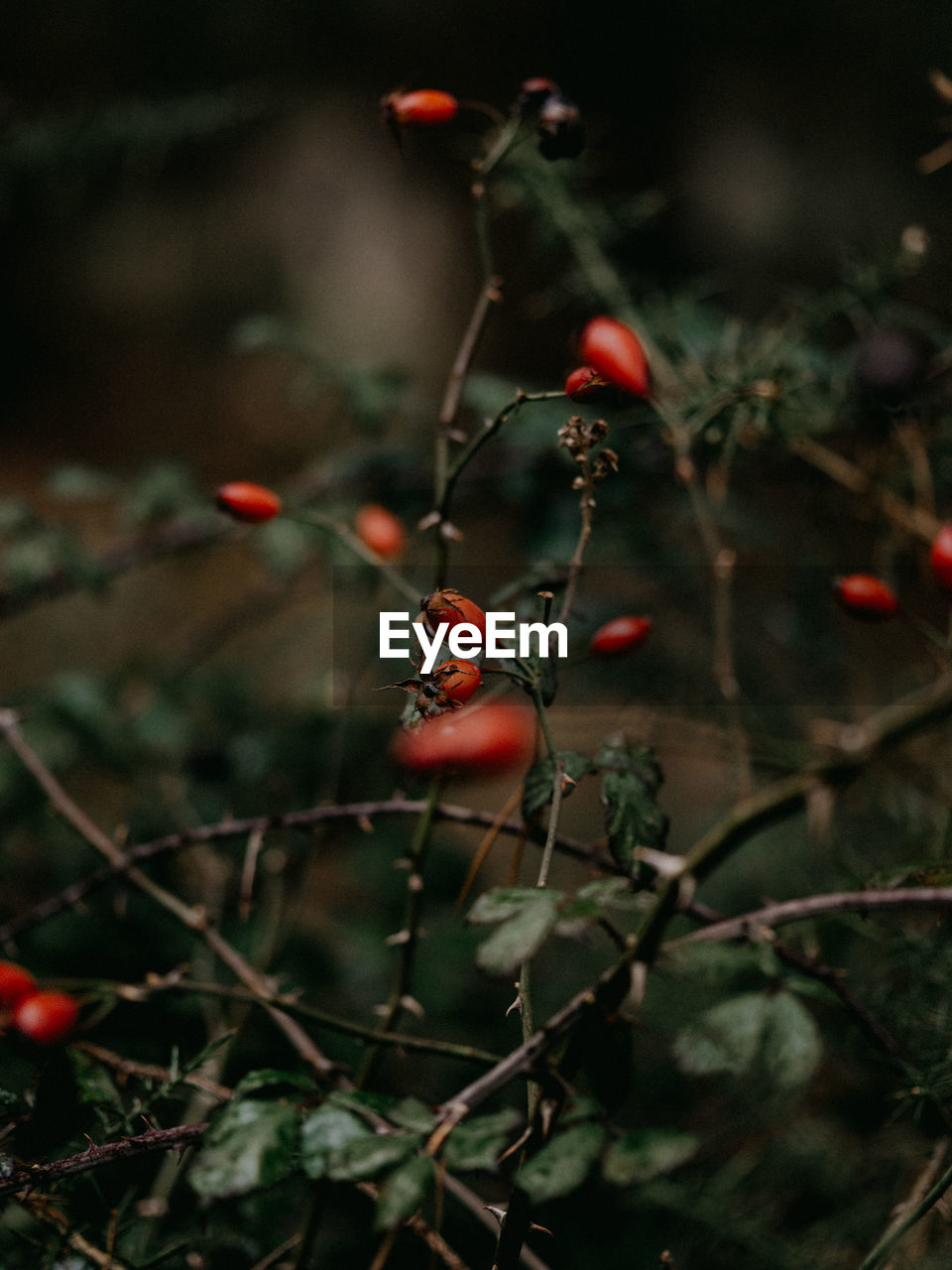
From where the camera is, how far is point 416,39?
113cm

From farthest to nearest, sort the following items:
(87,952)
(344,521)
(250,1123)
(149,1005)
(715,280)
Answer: (715,280) < (344,521) < (87,952) < (149,1005) < (250,1123)

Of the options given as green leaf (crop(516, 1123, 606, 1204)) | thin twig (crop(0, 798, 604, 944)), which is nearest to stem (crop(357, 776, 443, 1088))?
thin twig (crop(0, 798, 604, 944))

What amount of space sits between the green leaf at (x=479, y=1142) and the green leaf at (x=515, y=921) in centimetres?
6

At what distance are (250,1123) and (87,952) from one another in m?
0.46

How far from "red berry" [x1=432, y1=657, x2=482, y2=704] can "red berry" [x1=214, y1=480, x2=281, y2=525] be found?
0.20 metres

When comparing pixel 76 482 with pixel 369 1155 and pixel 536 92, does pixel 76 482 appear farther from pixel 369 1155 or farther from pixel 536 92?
pixel 369 1155

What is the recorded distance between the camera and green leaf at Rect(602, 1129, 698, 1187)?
26cm

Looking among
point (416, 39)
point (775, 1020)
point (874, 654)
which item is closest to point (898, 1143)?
point (775, 1020)

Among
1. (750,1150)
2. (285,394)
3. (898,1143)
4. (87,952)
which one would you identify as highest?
(285,394)

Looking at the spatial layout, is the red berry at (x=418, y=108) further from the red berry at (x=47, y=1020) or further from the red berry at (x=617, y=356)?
the red berry at (x=47, y=1020)

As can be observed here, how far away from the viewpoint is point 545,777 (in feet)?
0.99

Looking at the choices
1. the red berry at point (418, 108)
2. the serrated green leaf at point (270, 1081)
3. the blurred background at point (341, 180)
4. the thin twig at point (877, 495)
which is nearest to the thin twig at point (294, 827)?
the serrated green leaf at point (270, 1081)

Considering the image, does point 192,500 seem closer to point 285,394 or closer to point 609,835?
point 285,394

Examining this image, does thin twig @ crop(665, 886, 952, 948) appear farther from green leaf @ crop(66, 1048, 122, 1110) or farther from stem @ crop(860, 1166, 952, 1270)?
green leaf @ crop(66, 1048, 122, 1110)
